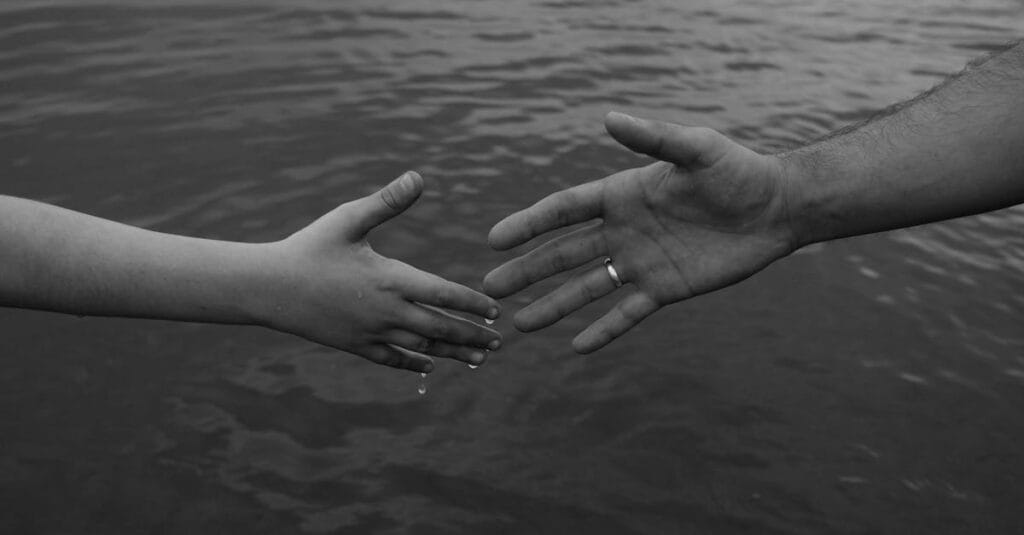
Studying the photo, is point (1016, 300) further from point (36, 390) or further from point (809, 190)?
point (36, 390)

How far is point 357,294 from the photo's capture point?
2.81 metres

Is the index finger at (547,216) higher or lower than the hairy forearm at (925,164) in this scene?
lower

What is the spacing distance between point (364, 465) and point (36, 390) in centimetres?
153

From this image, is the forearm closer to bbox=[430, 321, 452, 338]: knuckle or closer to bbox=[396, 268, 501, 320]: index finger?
bbox=[396, 268, 501, 320]: index finger

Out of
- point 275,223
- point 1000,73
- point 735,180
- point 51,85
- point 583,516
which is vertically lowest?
point 583,516

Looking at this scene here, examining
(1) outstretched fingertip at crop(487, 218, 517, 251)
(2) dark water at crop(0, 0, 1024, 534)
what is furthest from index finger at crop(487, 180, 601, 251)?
(2) dark water at crop(0, 0, 1024, 534)

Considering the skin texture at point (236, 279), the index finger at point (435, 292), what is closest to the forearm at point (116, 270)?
the skin texture at point (236, 279)

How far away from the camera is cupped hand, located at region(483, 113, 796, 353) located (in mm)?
3078

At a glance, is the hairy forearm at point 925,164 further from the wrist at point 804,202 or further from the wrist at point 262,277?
the wrist at point 262,277

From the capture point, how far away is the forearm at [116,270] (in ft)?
8.82

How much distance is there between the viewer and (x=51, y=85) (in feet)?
21.7

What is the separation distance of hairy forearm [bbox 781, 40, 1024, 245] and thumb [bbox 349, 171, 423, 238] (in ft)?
4.64

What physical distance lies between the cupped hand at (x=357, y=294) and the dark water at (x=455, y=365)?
91 centimetres

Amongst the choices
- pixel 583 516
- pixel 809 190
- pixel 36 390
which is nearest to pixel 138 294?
pixel 36 390
